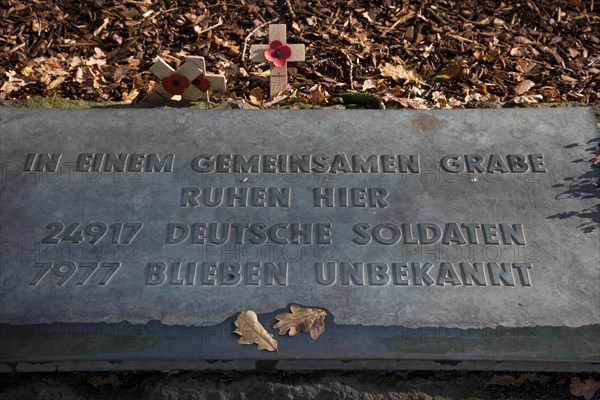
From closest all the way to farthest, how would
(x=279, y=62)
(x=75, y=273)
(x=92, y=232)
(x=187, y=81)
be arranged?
(x=75, y=273)
(x=92, y=232)
(x=187, y=81)
(x=279, y=62)

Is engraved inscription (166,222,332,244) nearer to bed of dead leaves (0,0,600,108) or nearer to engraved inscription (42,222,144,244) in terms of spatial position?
engraved inscription (42,222,144,244)

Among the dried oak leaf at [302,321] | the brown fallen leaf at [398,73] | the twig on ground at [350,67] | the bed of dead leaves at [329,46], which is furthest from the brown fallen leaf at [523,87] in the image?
the dried oak leaf at [302,321]

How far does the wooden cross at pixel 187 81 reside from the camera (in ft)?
12.9

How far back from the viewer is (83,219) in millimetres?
3160

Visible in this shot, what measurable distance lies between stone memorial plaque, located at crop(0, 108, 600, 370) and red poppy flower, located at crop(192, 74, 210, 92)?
1.35ft

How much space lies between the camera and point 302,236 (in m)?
3.12

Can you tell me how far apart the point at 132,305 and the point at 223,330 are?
390 millimetres

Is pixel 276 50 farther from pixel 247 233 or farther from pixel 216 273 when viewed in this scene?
pixel 216 273

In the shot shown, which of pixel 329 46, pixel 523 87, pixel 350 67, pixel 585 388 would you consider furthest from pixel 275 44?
pixel 585 388

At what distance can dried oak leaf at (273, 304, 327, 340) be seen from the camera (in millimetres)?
2811

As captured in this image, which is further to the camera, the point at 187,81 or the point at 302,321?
the point at 187,81

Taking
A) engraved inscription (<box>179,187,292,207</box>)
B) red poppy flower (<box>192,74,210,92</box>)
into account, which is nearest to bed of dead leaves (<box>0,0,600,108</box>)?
red poppy flower (<box>192,74,210,92</box>)

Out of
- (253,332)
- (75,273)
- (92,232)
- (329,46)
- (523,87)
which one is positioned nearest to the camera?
(253,332)

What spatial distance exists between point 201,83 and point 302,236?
1325 millimetres
